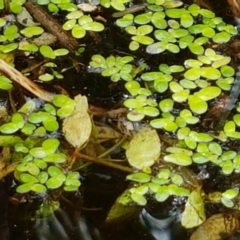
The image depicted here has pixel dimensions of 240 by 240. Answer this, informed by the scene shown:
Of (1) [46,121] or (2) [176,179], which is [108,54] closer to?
(1) [46,121]

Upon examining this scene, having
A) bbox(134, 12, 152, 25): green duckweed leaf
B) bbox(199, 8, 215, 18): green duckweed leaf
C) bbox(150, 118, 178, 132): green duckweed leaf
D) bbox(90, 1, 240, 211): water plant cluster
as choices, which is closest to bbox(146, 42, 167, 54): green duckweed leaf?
bbox(90, 1, 240, 211): water plant cluster

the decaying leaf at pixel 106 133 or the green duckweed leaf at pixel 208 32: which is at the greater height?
the green duckweed leaf at pixel 208 32

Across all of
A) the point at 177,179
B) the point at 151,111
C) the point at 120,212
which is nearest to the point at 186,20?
the point at 151,111

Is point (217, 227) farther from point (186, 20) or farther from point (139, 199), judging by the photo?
point (186, 20)

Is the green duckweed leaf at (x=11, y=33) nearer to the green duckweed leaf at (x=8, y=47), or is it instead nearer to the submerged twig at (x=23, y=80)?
the green duckweed leaf at (x=8, y=47)

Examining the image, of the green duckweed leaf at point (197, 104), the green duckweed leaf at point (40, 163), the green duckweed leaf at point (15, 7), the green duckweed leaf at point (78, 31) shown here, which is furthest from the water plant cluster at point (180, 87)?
the green duckweed leaf at point (15, 7)

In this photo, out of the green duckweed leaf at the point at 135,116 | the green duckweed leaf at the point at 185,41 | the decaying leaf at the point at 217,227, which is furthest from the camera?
the green duckweed leaf at the point at 185,41

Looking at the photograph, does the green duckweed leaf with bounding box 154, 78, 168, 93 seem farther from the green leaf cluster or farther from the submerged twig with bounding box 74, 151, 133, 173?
the submerged twig with bounding box 74, 151, 133, 173

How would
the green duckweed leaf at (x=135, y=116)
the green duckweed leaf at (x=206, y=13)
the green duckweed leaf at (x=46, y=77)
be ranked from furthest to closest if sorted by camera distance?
the green duckweed leaf at (x=206, y=13) < the green duckweed leaf at (x=46, y=77) < the green duckweed leaf at (x=135, y=116)
